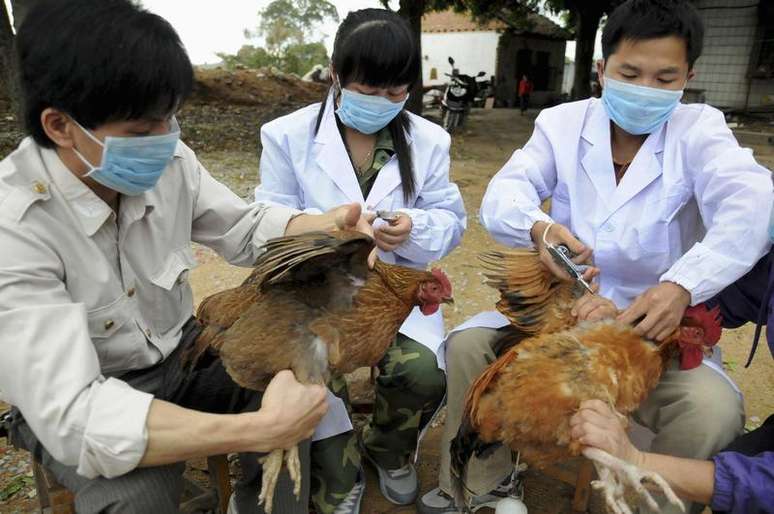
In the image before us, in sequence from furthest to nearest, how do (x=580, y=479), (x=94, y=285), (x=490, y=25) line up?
(x=490, y=25) → (x=580, y=479) → (x=94, y=285)

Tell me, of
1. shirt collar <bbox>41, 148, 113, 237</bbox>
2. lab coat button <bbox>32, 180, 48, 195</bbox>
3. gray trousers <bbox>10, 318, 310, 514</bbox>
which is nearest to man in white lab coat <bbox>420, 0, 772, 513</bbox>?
gray trousers <bbox>10, 318, 310, 514</bbox>

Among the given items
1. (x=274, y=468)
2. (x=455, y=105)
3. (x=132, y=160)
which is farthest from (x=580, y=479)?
(x=455, y=105)

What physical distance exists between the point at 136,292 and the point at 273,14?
50.9 m

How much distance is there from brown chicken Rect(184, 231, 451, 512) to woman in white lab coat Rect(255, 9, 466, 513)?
1.27 feet

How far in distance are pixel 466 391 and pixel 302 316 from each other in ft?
2.84

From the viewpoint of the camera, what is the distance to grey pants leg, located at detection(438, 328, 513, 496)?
260cm

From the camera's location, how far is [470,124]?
16.0 metres

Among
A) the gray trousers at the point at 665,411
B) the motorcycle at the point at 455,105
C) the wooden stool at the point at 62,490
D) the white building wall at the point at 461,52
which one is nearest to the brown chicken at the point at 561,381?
the gray trousers at the point at 665,411

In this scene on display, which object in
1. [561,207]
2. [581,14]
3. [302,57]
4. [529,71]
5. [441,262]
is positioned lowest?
[441,262]

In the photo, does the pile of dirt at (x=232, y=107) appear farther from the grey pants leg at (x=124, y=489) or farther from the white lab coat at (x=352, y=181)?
the grey pants leg at (x=124, y=489)

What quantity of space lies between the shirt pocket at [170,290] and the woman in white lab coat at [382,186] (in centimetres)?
77

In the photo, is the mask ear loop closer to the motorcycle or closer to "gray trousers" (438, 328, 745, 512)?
"gray trousers" (438, 328, 745, 512)

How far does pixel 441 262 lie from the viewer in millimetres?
5879

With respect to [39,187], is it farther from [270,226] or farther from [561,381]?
[561,381]
